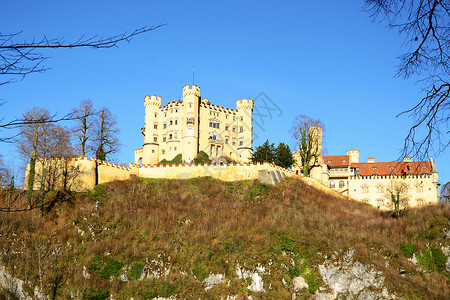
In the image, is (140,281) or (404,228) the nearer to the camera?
(140,281)

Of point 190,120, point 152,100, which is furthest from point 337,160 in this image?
point 152,100

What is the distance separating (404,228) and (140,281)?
86.1 ft

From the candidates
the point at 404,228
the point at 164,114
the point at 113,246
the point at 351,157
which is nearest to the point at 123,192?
the point at 113,246

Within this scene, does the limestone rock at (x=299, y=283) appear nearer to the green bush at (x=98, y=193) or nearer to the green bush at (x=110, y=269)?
the green bush at (x=110, y=269)

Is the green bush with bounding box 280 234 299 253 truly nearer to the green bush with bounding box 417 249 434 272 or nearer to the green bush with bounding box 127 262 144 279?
the green bush with bounding box 417 249 434 272

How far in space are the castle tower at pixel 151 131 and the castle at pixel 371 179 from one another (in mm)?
22067

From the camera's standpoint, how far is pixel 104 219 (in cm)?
4566

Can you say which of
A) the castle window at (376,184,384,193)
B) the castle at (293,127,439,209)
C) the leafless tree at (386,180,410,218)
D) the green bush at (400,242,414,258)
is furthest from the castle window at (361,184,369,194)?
the green bush at (400,242,414,258)

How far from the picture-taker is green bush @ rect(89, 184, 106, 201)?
49916 mm

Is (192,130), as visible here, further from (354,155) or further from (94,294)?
(94,294)

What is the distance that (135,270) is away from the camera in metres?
39.9

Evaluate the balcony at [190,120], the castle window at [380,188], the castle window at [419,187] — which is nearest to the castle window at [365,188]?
the castle window at [380,188]

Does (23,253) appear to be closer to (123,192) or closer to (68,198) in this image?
(68,198)

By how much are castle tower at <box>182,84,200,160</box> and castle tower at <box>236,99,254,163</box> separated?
7.65 m
